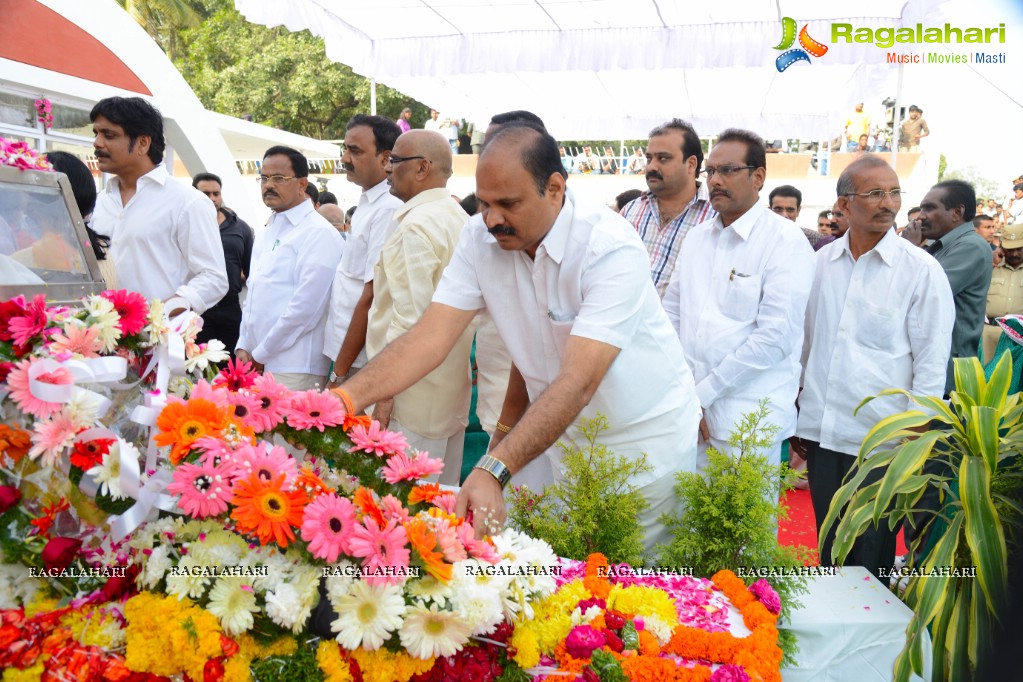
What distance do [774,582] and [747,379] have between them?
1.28 meters

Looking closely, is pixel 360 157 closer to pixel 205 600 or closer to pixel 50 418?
pixel 50 418

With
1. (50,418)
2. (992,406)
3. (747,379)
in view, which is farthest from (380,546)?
(747,379)

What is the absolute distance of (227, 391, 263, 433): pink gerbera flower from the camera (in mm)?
1784

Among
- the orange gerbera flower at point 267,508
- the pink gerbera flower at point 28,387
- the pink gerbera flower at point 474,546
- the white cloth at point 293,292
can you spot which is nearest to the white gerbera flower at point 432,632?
the pink gerbera flower at point 474,546

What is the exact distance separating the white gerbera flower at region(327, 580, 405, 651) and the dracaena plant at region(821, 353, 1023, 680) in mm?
1370

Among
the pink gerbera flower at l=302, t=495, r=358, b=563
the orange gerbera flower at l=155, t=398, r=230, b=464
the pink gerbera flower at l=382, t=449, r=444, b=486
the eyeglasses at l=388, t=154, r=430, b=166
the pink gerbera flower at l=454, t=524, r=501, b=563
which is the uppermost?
the eyeglasses at l=388, t=154, r=430, b=166

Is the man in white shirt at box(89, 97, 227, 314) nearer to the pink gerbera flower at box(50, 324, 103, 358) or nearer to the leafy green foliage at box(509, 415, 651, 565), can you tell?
the pink gerbera flower at box(50, 324, 103, 358)

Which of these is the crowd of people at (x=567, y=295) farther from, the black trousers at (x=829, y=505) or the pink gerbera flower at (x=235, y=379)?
the pink gerbera flower at (x=235, y=379)

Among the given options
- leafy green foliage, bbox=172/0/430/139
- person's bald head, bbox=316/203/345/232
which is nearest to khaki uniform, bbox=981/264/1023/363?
person's bald head, bbox=316/203/345/232

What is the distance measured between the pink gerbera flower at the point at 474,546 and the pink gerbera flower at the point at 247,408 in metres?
0.50

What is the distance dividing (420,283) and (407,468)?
1.92m

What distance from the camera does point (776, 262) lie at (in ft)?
11.1

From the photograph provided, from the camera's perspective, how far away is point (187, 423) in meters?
1.68

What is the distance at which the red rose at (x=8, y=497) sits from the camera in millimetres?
1735
